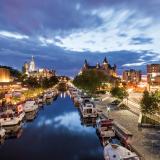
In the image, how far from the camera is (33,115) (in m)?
69.3

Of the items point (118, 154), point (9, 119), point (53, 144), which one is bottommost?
point (53, 144)

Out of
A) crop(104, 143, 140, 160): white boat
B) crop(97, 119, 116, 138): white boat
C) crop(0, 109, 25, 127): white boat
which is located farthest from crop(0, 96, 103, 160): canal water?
crop(104, 143, 140, 160): white boat

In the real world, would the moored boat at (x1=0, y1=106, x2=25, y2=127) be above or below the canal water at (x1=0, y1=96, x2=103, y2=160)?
above

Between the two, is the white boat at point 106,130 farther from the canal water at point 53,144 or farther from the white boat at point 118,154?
the white boat at point 118,154

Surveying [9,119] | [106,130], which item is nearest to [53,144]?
[106,130]

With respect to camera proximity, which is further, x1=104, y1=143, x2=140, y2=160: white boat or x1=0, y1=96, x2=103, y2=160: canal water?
x1=0, y1=96, x2=103, y2=160: canal water

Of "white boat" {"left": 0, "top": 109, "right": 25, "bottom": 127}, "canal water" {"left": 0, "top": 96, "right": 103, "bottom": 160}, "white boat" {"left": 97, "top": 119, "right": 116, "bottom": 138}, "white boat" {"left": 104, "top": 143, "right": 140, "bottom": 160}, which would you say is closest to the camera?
"white boat" {"left": 104, "top": 143, "right": 140, "bottom": 160}

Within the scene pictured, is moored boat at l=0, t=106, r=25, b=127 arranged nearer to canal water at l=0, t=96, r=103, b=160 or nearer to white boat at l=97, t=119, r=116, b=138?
canal water at l=0, t=96, r=103, b=160

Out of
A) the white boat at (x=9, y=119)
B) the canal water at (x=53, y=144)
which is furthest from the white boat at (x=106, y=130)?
the white boat at (x=9, y=119)

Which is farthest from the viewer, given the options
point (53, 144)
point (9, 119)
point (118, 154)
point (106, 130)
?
point (9, 119)

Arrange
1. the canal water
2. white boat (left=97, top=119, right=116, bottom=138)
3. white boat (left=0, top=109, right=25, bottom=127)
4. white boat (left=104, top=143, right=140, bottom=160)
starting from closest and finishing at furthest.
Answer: white boat (left=104, top=143, right=140, bottom=160) → the canal water → white boat (left=97, top=119, right=116, bottom=138) → white boat (left=0, top=109, right=25, bottom=127)

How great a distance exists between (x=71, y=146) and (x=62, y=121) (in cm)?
2758

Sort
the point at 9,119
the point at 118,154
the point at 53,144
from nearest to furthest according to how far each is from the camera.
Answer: the point at 118,154
the point at 53,144
the point at 9,119

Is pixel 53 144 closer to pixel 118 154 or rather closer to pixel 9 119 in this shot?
pixel 9 119
